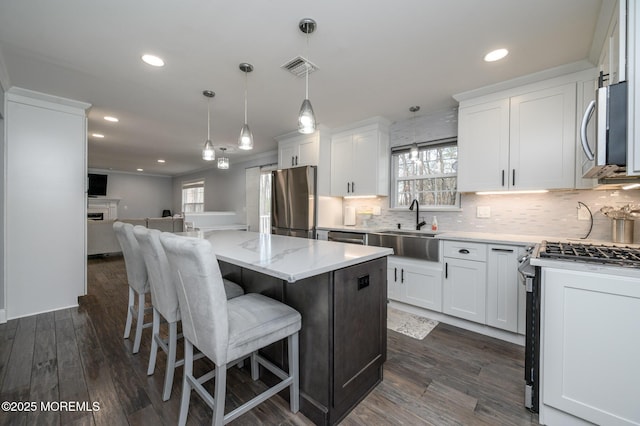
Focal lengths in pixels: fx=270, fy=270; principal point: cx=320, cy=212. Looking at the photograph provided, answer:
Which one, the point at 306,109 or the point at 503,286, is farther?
the point at 503,286

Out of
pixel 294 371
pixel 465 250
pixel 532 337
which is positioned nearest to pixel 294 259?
pixel 294 371

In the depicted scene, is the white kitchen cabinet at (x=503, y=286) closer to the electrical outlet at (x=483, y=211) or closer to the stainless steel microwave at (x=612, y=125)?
the electrical outlet at (x=483, y=211)

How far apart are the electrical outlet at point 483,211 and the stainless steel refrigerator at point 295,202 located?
2.08 meters

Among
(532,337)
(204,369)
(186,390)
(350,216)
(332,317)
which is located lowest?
(204,369)

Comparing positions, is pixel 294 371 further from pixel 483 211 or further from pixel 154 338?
pixel 483 211

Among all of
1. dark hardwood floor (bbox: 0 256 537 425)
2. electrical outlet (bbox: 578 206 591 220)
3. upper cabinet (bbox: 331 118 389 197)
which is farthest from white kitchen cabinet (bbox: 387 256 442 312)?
electrical outlet (bbox: 578 206 591 220)

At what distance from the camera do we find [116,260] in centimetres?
591

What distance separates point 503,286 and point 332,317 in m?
1.82

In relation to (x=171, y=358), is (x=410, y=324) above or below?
below

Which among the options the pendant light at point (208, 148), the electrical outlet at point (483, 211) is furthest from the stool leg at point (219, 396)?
the electrical outlet at point (483, 211)

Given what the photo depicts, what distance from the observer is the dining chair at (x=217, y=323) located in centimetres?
119

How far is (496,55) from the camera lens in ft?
7.06

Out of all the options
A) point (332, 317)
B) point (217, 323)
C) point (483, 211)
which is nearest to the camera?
point (217, 323)

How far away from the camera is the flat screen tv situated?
27.8ft
